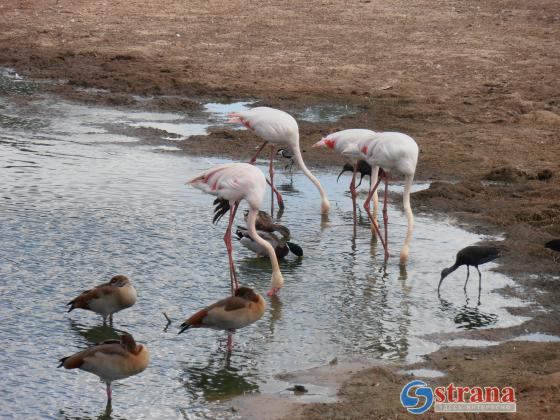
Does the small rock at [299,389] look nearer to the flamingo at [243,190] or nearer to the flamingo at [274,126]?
the flamingo at [243,190]

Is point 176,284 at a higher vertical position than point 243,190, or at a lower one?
lower

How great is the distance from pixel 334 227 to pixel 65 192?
3.43 metres

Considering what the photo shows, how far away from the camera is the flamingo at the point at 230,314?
839 cm

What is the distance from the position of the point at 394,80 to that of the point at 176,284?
11.7 metres

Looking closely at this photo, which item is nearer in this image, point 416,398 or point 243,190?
point 416,398

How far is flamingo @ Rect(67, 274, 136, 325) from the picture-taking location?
888 cm

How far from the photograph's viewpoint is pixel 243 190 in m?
10.5

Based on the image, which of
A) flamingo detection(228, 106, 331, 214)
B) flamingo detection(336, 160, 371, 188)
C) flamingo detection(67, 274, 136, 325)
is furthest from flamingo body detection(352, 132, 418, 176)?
flamingo detection(67, 274, 136, 325)

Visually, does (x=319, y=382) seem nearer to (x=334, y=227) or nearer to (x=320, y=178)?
(x=334, y=227)

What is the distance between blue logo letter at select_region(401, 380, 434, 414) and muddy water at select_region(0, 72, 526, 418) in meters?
0.93

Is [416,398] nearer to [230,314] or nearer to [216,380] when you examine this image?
[216,380]

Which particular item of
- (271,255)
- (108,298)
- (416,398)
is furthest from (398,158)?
(416,398)

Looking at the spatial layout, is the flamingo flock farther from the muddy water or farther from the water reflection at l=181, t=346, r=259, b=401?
the water reflection at l=181, t=346, r=259, b=401

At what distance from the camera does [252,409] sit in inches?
297
